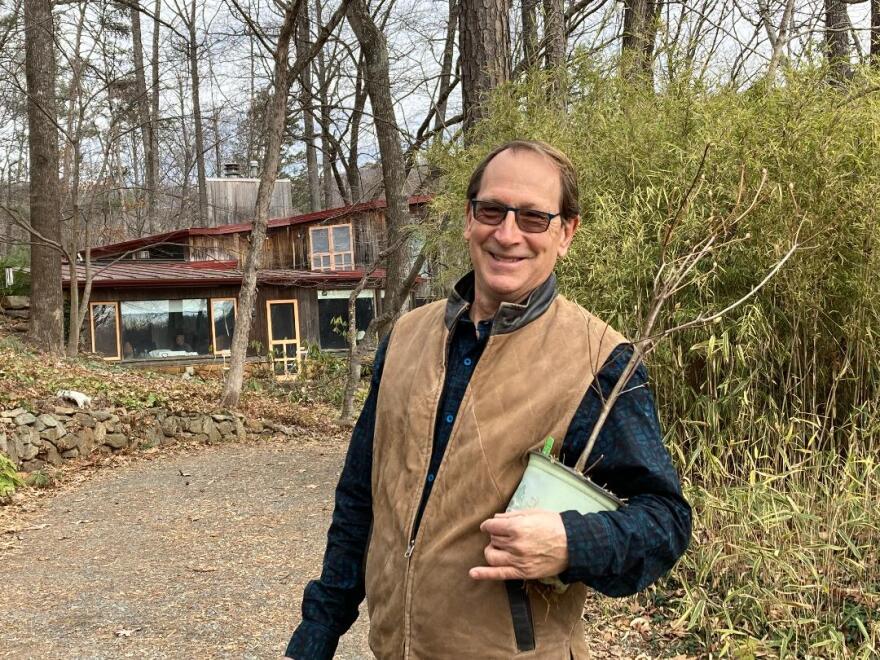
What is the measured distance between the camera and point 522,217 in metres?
1.43

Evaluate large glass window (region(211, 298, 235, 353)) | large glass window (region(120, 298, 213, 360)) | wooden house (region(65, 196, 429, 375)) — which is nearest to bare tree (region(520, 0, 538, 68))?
wooden house (region(65, 196, 429, 375))

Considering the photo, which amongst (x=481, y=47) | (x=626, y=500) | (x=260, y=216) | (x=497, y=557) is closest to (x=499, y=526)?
(x=497, y=557)

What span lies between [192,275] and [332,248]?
15.1ft

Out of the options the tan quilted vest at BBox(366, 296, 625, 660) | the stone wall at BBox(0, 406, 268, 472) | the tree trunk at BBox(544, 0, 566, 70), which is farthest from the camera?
the stone wall at BBox(0, 406, 268, 472)

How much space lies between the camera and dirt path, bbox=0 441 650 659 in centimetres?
380

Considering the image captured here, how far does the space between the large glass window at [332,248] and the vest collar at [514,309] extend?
2065 cm

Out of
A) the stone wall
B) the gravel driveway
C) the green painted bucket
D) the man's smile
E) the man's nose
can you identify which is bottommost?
the gravel driveway

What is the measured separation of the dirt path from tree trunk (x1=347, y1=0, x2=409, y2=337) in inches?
155

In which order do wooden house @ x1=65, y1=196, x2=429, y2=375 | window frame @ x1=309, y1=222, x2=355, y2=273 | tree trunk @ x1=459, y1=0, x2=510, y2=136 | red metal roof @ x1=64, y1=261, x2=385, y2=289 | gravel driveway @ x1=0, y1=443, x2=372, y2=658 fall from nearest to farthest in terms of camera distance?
gravel driveway @ x1=0, y1=443, x2=372, y2=658, tree trunk @ x1=459, y1=0, x2=510, y2=136, red metal roof @ x1=64, y1=261, x2=385, y2=289, wooden house @ x1=65, y1=196, x2=429, y2=375, window frame @ x1=309, y1=222, x2=355, y2=273

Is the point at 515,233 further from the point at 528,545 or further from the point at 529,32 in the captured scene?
the point at 529,32

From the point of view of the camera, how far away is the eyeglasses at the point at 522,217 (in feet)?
4.69

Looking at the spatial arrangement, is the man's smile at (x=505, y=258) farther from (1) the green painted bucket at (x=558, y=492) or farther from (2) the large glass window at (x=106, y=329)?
(2) the large glass window at (x=106, y=329)

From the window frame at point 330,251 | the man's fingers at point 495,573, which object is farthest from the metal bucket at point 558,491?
the window frame at point 330,251

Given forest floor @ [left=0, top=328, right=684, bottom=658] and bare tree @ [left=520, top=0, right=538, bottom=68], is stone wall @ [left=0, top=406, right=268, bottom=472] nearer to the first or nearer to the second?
forest floor @ [left=0, top=328, right=684, bottom=658]
